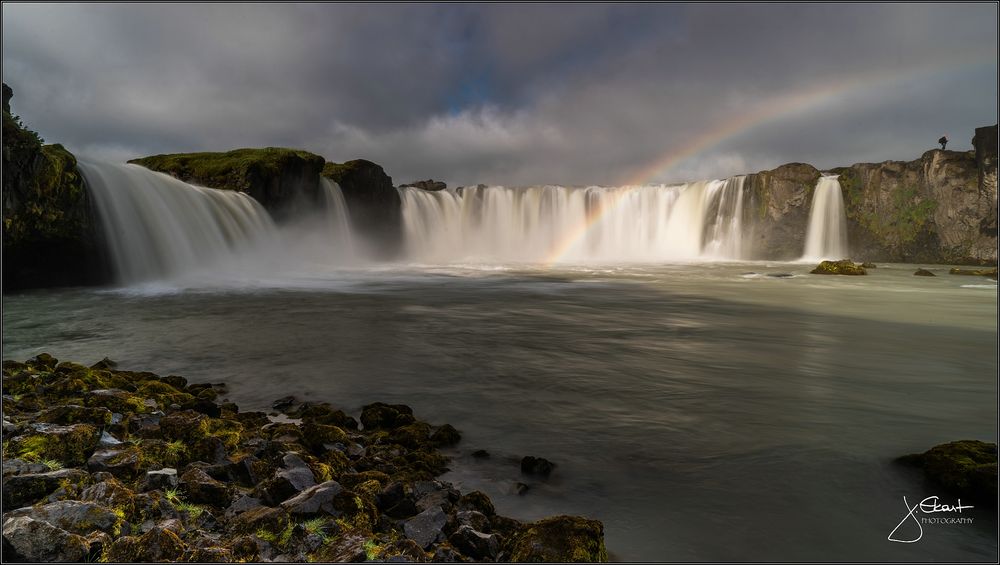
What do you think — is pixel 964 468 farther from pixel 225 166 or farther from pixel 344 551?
pixel 225 166

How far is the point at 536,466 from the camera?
4.39 m

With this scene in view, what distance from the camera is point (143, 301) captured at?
1532cm

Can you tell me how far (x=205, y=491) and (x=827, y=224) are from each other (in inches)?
2521

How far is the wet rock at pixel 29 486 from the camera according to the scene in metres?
2.95

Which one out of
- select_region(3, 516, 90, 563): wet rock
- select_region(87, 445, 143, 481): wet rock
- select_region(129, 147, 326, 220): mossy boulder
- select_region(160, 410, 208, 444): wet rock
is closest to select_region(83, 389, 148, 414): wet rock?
select_region(160, 410, 208, 444): wet rock

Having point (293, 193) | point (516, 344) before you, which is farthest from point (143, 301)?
point (293, 193)

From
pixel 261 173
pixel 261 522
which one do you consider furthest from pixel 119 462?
pixel 261 173

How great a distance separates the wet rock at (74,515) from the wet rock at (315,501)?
0.88 metres

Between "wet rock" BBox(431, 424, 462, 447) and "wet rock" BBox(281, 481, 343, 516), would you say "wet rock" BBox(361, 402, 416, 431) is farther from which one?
"wet rock" BBox(281, 481, 343, 516)

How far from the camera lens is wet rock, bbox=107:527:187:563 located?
2.56 meters

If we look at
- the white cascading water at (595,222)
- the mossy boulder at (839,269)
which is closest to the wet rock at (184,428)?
the mossy boulder at (839,269)

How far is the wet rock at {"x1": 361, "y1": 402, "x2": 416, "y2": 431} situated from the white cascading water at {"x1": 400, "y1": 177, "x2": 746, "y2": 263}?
51.7 meters

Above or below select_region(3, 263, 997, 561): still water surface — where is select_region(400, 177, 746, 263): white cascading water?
above

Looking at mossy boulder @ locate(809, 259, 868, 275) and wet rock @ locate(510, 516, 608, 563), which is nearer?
wet rock @ locate(510, 516, 608, 563)
